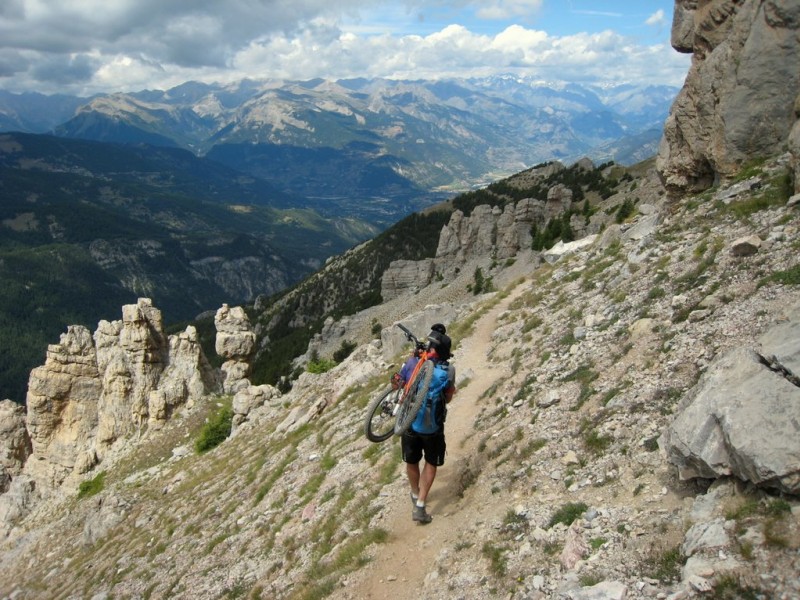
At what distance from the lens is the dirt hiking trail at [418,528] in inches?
419

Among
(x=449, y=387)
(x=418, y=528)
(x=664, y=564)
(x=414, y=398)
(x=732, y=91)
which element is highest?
(x=732, y=91)

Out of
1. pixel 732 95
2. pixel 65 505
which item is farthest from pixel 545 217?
pixel 65 505

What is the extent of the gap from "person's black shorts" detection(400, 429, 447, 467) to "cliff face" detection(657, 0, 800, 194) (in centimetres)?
1495

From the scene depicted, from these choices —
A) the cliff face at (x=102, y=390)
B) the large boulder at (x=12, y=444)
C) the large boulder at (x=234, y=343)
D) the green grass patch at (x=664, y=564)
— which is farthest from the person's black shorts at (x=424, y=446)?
the large boulder at (x=12, y=444)

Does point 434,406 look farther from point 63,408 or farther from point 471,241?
point 471,241

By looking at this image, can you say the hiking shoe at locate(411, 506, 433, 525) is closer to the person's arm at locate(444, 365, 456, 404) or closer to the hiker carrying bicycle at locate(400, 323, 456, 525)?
the hiker carrying bicycle at locate(400, 323, 456, 525)

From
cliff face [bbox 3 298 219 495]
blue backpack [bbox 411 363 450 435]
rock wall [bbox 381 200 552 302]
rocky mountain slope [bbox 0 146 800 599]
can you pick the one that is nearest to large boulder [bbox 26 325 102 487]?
cliff face [bbox 3 298 219 495]

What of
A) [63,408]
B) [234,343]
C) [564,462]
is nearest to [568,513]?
[564,462]

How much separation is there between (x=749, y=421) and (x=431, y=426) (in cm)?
606

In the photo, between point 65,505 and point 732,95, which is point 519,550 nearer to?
point 732,95

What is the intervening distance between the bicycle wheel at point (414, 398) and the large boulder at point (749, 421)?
15.1 feet

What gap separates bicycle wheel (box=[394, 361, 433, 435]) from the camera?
1136 centimetres

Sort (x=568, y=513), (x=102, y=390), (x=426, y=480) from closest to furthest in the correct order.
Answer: (x=568, y=513) < (x=426, y=480) < (x=102, y=390)

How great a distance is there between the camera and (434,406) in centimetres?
1160
